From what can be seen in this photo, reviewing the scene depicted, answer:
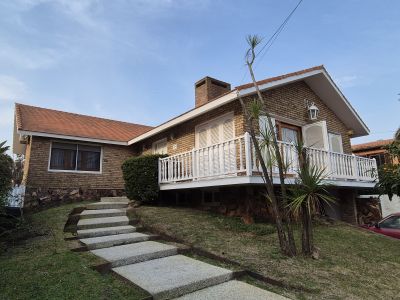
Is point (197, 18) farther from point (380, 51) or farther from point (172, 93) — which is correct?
point (380, 51)

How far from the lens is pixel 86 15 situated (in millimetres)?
9016

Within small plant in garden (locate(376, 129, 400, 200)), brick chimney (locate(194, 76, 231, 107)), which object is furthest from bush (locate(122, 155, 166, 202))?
small plant in garden (locate(376, 129, 400, 200))

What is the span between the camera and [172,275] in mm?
4602

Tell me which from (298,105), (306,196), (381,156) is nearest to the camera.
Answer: (306,196)

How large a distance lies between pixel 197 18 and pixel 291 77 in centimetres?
390

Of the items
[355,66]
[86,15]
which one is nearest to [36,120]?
[86,15]

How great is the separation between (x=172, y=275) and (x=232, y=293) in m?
1.01

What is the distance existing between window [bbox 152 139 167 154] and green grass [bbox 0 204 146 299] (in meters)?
7.10

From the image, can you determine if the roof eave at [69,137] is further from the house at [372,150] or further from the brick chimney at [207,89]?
the house at [372,150]

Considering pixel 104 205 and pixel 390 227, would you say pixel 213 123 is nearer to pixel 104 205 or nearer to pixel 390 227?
pixel 104 205

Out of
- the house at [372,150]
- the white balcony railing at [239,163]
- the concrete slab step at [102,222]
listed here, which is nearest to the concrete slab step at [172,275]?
the white balcony railing at [239,163]

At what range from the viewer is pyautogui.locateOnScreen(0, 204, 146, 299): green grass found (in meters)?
3.94

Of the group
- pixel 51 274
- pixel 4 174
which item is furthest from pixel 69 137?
pixel 51 274

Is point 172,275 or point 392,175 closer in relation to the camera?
point 172,275
